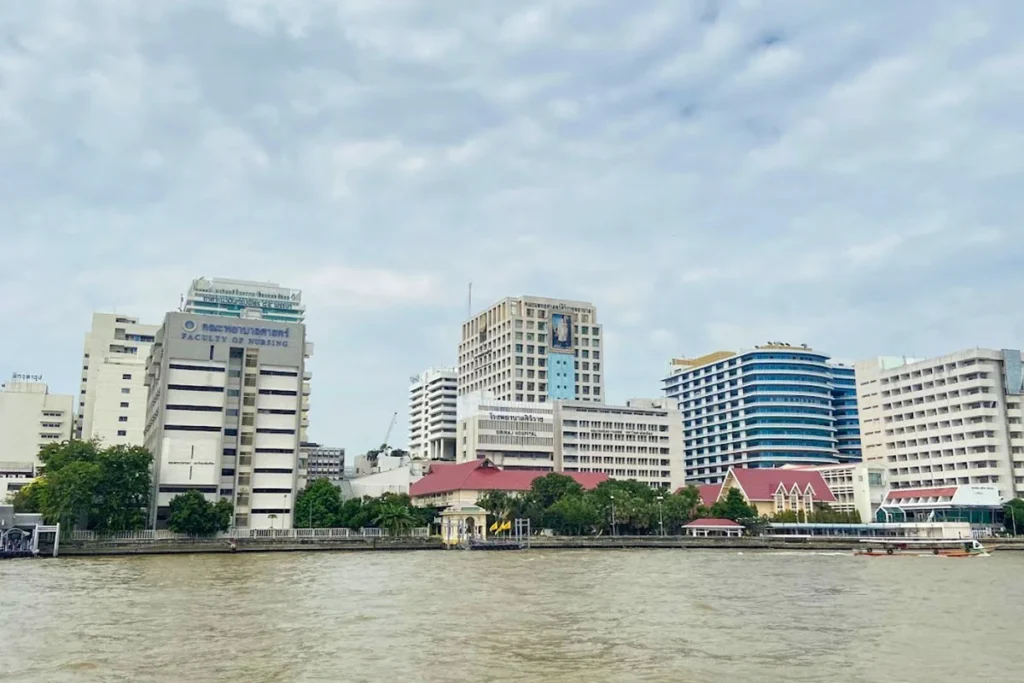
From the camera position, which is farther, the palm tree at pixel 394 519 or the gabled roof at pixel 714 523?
the gabled roof at pixel 714 523

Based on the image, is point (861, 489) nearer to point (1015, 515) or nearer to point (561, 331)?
point (1015, 515)

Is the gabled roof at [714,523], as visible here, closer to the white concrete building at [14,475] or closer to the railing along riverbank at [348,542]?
the railing along riverbank at [348,542]

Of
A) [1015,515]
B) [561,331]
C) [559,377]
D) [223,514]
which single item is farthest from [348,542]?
[561,331]

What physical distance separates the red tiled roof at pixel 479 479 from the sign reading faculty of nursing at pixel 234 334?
3130cm

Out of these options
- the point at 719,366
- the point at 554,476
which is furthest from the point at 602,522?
the point at 719,366

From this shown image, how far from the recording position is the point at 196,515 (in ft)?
268

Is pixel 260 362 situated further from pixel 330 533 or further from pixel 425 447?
pixel 425 447

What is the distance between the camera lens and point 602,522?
10194cm

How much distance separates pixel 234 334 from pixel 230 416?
8.89m

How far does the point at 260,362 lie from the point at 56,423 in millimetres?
67636

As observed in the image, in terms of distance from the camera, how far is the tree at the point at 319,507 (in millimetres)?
93675

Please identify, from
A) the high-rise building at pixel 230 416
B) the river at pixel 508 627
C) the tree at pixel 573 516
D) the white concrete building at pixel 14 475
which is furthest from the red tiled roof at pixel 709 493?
the white concrete building at pixel 14 475

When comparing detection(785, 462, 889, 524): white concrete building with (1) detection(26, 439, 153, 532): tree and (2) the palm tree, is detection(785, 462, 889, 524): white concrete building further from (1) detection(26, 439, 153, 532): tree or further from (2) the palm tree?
(1) detection(26, 439, 153, 532): tree

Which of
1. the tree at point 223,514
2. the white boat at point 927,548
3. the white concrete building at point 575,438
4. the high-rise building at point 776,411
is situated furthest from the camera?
the high-rise building at point 776,411
